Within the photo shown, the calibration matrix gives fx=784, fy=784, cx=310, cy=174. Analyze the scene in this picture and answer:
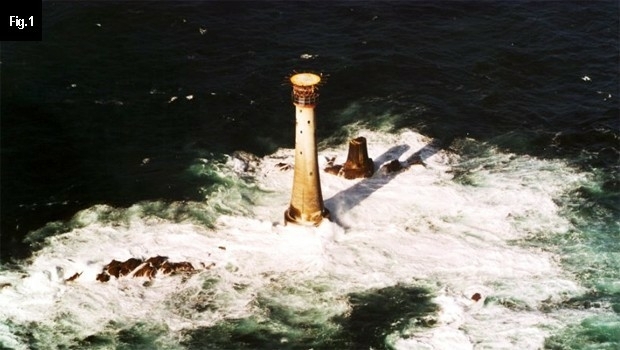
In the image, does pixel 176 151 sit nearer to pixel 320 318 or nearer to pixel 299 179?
pixel 299 179

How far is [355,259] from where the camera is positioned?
64938mm

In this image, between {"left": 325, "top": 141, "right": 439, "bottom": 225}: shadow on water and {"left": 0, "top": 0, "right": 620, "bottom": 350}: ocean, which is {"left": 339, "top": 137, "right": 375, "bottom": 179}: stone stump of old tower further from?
{"left": 0, "top": 0, "right": 620, "bottom": 350}: ocean

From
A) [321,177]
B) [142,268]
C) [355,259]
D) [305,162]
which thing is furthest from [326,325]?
[321,177]

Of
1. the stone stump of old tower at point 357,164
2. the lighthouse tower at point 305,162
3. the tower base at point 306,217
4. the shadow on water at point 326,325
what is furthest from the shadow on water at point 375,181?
the shadow on water at point 326,325

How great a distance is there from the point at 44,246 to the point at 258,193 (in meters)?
19.3

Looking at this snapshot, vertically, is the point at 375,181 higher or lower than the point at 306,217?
higher

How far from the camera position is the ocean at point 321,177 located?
5953 centimetres

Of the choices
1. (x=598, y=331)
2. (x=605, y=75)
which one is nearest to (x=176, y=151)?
(x=598, y=331)

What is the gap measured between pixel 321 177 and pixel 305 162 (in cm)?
1196

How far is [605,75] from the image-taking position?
9306cm

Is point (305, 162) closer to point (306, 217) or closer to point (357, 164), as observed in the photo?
point (306, 217)

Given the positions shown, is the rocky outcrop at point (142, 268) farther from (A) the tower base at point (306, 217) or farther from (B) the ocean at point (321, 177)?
(A) the tower base at point (306, 217)

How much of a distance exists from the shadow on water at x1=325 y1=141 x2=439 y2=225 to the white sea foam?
16 centimetres

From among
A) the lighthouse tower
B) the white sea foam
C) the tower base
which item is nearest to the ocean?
the white sea foam
